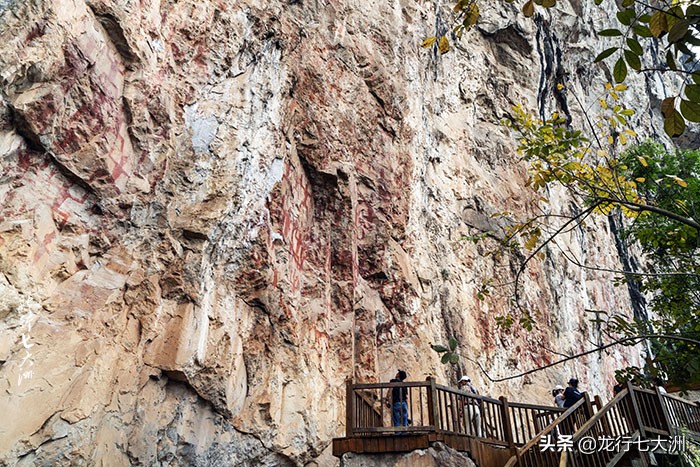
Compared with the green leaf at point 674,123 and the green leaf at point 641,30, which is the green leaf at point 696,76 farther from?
the green leaf at point 641,30

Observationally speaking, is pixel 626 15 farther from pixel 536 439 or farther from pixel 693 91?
pixel 536 439

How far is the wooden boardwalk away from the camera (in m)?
7.66

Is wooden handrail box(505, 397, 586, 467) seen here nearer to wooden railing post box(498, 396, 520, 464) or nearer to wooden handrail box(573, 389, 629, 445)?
wooden handrail box(573, 389, 629, 445)

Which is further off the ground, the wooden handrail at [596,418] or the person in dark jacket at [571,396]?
the person in dark jacket at [571,396]

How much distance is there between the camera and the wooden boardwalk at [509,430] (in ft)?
25.1

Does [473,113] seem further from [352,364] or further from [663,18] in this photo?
[663,18]

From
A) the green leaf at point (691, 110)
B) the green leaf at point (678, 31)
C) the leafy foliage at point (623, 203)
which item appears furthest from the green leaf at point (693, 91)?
the leafy foliage at point (623, 203)

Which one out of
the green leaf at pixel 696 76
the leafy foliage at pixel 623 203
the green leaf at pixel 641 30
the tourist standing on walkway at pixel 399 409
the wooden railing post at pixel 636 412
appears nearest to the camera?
the green leaf at pixel 696 76

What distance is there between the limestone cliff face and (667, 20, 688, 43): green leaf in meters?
6.37

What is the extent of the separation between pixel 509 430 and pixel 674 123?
714cm

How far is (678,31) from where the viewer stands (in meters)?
2.50

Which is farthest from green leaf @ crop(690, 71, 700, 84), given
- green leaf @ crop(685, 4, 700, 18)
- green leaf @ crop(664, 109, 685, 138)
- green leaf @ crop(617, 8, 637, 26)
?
green leaf @ crop(617, 8, 637, 26)

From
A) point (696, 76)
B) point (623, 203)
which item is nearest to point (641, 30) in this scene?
point (696, 76)

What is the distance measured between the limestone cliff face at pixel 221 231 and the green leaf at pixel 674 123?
20.6ft
